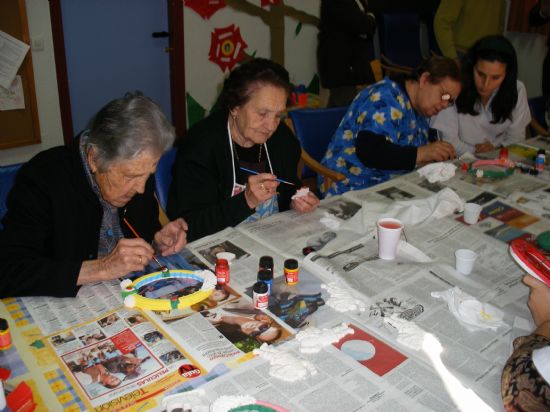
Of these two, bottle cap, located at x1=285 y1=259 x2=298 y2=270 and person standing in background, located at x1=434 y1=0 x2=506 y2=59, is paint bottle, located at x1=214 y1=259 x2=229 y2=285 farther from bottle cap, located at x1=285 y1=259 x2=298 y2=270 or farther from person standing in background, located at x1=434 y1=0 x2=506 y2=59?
person standing in background, located at x1=434 y1=0 x2=506 y2=59

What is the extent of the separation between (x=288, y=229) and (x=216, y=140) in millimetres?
503

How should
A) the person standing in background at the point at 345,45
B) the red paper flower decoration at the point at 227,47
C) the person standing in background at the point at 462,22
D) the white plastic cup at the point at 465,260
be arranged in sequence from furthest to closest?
the person standing in background at the point at 462,22
the red paper flower decoration at the point at 227,47
the person standing in background at the point at 345,45
the white plastic cup at the point at 465,260

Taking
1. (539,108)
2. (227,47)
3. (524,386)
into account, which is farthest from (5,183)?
(539,108)

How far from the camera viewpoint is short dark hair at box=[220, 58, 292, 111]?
206cm

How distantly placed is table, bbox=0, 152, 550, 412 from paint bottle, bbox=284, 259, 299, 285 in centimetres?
2

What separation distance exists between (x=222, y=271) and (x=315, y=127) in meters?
1.64

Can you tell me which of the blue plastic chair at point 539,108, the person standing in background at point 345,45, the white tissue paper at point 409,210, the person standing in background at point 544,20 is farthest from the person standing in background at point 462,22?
the white tissue paper at point 409,210

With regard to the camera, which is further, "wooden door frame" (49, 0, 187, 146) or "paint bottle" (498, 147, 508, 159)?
"wooden door frame" (49, 0, 187, 146)

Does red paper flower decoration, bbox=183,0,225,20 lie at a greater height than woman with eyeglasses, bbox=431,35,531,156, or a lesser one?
greater

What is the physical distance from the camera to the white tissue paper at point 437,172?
2492 mm

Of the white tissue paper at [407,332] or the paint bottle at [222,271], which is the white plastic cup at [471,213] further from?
the paint bottle at [222,271]

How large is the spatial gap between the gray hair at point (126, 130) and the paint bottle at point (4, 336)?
56 cm

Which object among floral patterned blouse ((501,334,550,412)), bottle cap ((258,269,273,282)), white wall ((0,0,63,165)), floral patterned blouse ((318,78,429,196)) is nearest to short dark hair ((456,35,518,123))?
floral patterned blouse ((318,78,429,196))

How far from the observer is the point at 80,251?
176 centimetres
